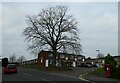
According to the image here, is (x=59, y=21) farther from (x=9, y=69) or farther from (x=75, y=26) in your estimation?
(x=9, y=69)

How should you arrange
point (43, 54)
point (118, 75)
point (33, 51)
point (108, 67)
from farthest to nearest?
1. point (43, 54)
2. point (33, 51)
3. point (108, 67)
4. point (118, 75)

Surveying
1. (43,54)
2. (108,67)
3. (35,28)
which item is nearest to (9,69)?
(108,67)

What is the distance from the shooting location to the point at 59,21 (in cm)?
6544

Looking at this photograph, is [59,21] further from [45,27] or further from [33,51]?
[33,51]

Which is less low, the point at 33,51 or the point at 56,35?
the point at 56,35

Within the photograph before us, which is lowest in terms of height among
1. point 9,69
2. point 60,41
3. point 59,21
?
point 9,69

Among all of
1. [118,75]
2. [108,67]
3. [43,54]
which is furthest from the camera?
[43,54]

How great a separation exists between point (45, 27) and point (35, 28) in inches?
101

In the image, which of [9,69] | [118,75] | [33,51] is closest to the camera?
[118,75]

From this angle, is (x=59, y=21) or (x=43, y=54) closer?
(x=59, y=21)

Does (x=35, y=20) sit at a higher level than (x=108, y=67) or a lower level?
higher

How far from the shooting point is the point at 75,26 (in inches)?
2542

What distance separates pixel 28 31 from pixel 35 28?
6.35 feet

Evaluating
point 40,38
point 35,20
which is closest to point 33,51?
point 40,38
